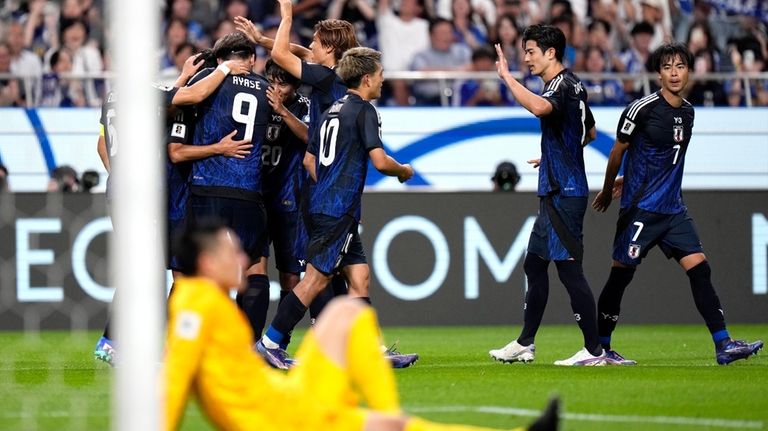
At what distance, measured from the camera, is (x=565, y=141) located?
901cm

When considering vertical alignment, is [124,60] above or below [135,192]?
above

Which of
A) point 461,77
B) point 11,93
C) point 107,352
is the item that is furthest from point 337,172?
point 11,93

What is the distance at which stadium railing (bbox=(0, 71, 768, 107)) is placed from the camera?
46.8ft

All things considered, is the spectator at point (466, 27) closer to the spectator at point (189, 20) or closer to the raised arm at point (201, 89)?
the spectator at point (189, 20)

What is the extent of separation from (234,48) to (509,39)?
24.8 feet

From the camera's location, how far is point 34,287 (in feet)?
42.2

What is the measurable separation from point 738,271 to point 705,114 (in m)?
2.18

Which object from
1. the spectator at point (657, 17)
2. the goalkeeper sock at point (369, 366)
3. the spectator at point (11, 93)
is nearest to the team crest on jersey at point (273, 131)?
the goalkeeper sock at point (369, 366)

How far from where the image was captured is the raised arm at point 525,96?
27.9 feet

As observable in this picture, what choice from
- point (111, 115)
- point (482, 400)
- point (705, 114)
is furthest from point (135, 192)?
point (705, 114)

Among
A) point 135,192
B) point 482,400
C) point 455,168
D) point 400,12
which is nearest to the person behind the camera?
point 135,192

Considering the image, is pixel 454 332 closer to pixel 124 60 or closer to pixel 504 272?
pixel 504 272

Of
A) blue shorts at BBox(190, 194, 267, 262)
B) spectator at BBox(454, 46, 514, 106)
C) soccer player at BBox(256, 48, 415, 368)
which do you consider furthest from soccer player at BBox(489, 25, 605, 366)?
spectator at BBox(454, 46, 514, 106)

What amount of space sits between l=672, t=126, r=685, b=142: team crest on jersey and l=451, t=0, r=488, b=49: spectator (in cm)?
697
